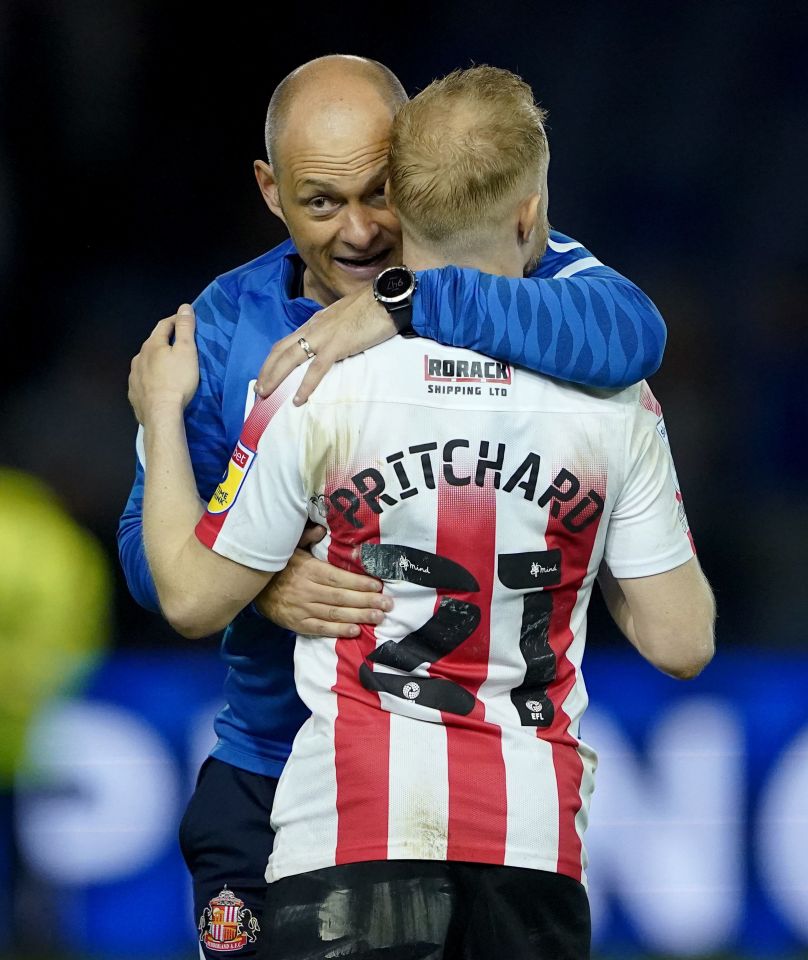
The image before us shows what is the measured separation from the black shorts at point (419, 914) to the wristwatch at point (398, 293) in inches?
25.2

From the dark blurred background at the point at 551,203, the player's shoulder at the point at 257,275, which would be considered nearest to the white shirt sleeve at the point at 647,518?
the player's shoulder at the point at 257,275

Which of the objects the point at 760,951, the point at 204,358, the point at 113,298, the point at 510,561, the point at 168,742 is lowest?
the point at 760,951

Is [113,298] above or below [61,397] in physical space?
above

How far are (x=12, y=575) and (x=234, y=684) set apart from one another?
1705mm

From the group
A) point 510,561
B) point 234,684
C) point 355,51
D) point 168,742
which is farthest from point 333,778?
point 355,51

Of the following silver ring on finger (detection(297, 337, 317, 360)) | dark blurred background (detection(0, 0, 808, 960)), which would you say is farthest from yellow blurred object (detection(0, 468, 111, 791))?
silver ring on finger (detection(297, 337, 317, 360))

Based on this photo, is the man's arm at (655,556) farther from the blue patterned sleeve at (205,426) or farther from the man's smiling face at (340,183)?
the blue patterned sleeve at (205,426)

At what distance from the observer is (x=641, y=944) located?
368cm

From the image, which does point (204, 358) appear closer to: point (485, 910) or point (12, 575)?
point (485, 910)

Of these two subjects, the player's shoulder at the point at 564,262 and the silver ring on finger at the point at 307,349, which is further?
the player's shoulder at the point at 564,262

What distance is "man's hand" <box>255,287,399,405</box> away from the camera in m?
1.64

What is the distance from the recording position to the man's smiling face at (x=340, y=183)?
6.71ft

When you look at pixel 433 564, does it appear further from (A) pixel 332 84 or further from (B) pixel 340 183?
(A) pixel 332 84

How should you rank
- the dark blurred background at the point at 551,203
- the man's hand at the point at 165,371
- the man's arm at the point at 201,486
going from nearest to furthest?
A: the man's arm at the point at 201,486, the man's hand at the point at 165,371, the dark blurred background at the point at 551,203
